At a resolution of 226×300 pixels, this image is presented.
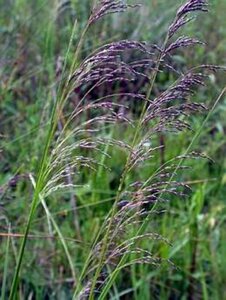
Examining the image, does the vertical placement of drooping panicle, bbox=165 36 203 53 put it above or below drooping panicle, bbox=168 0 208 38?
below

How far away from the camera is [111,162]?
3332mm

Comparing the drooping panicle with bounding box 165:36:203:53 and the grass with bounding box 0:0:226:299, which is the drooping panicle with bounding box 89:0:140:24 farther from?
the grass with bounding box 0:0:226:299

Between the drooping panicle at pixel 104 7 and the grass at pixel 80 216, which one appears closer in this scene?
the drooping panicle at pixel 104 7

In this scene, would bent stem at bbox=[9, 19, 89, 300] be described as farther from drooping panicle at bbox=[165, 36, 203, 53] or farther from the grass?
the grass

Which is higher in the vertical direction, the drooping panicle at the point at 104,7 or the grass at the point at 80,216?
the drooping panicle at the point at 104,7

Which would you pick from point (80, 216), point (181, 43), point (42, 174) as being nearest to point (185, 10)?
point (181, 43)

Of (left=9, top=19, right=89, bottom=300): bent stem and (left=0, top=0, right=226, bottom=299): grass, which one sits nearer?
(left=9, top=19, right=89, bottom=300): bent stem

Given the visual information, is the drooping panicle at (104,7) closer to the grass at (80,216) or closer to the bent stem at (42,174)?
the bent stem at (42,174)

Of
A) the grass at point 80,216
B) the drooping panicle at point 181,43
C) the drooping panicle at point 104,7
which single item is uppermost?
the drooping panicle at point 104,7

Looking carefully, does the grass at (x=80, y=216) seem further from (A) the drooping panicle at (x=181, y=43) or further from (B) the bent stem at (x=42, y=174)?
(A) the drooping panicle at (x=181, y=43)

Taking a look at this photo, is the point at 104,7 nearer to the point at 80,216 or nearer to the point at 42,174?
the point at 42,174

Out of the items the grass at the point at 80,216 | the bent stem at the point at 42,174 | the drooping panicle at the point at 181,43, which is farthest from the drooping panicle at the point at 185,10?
the grass at the point at 80,216

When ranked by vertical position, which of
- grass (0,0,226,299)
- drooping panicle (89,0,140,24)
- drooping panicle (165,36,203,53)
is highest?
drooping panicle (89,0,140,24)

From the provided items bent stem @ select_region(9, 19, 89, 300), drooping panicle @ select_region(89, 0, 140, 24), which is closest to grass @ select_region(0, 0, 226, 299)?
bent stem @ select_region(9, 19, 89, 300)
